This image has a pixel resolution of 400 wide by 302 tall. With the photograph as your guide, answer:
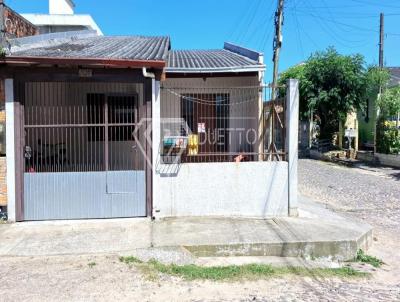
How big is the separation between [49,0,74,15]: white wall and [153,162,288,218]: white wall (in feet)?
65.7

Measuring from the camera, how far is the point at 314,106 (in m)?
23.0

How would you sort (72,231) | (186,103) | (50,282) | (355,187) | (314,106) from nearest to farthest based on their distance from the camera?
Result: (50,282), (72,231), (186,103), (355,187), (314,106)

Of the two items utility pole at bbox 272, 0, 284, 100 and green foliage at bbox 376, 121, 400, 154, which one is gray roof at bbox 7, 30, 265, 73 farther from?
green foliage at bbox 376, 121, 400, 154

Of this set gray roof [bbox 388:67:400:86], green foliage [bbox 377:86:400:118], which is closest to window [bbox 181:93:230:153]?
green foliage [bbox 377:86:400:118]

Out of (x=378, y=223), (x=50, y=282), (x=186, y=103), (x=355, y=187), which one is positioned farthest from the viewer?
(x=355, y=187)

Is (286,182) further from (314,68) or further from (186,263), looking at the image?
(314,68)

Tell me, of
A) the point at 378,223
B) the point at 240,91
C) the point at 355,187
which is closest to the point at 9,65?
the point at 240,91

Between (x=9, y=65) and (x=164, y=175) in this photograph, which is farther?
(x=164, y=175)

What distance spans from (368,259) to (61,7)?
76.7 feet

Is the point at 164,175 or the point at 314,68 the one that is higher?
the point at 314,68

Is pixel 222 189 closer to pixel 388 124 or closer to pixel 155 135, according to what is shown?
pixel 155 135

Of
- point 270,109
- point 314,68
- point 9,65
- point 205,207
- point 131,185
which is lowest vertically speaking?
point 205,207

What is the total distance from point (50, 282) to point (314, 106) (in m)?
21.0

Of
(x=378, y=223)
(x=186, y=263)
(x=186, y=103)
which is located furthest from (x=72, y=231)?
(x=378, y=223)
